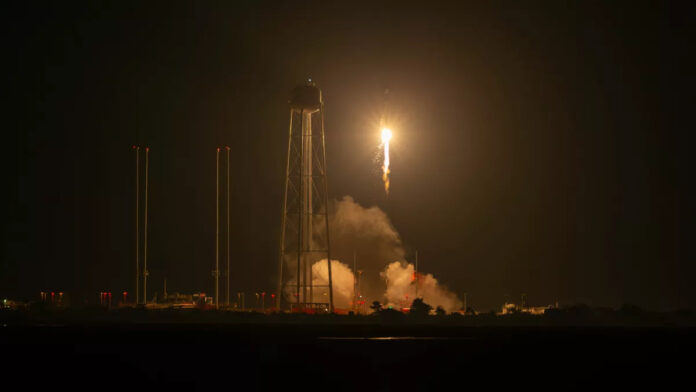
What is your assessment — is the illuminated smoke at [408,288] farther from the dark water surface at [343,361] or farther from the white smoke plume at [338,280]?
the dark water surface at [343,361]

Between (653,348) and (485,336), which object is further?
(485,336)

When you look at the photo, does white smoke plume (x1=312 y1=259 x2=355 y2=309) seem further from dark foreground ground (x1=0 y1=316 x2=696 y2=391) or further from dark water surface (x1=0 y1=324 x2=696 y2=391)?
dark foreground ground (x1=0 y1=316 x2=696 y2=391)

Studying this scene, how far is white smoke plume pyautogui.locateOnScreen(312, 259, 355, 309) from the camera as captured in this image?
95.2 metres

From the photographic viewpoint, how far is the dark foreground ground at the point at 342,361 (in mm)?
28422

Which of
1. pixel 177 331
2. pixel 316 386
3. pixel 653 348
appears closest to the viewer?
pixel 316 386

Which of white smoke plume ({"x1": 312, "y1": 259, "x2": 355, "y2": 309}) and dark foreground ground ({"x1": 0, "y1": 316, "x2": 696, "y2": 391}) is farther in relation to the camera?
white smoke plume ({"x1": 312, "y1": 259, "x2": 355, "y2": 309})

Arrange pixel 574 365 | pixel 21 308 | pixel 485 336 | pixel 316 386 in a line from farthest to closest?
pixel 21 308, pixel 485 336, pixel 574 365, pixel 316 386

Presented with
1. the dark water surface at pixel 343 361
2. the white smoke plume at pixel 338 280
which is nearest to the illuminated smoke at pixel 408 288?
the white smoke plume at pixel 338 280

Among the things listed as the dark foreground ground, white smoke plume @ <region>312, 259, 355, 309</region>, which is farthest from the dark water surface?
white smoke plume @ <region>312, 259, 355, 309</region>

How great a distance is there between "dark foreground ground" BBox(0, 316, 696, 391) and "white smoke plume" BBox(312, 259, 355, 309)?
155 ft

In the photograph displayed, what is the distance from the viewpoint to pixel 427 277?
349 feet

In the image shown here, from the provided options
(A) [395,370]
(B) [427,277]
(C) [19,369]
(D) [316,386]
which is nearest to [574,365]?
(A) [395,370]

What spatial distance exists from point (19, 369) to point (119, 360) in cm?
423

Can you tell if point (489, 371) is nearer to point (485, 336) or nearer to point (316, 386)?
point (316, 386)
